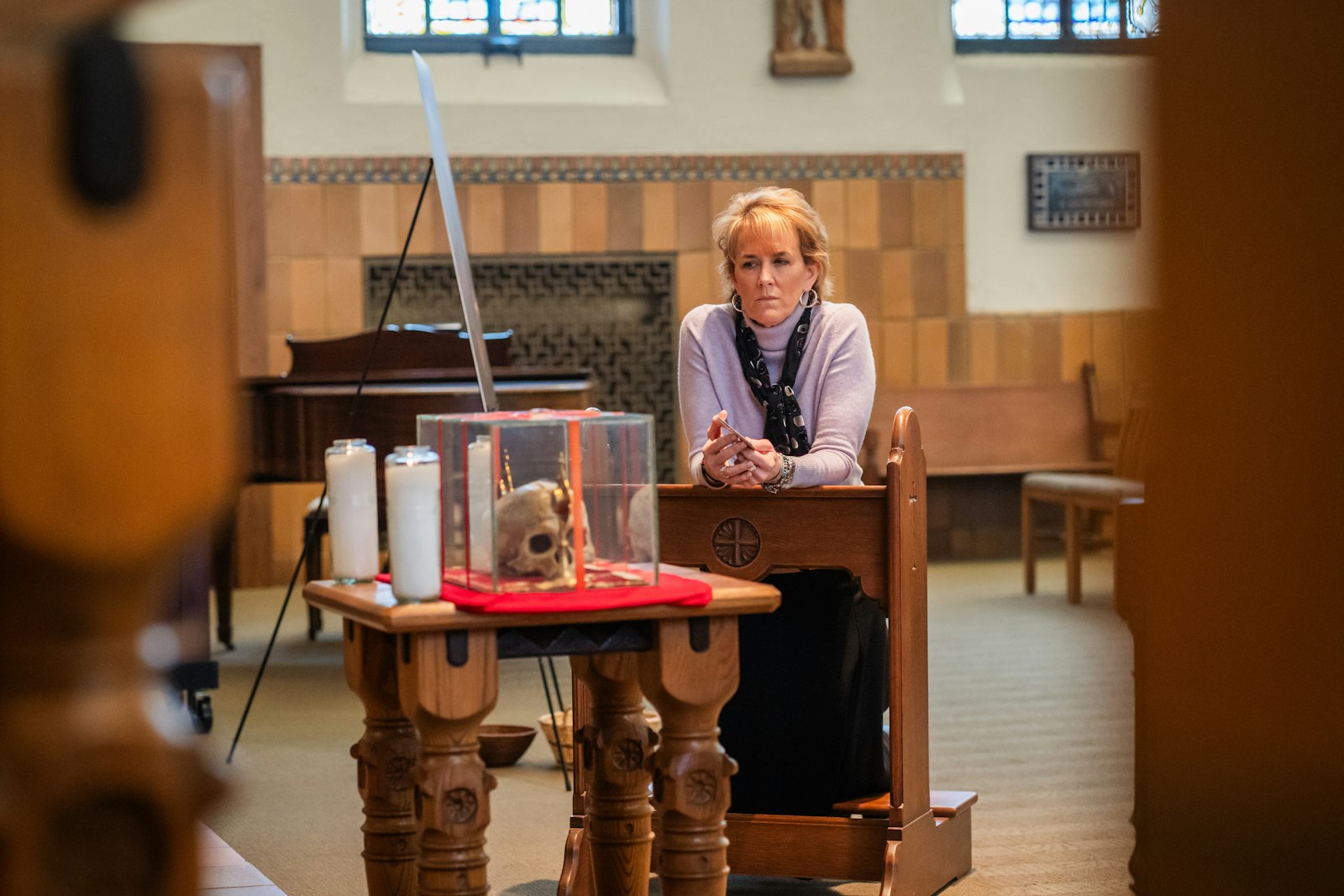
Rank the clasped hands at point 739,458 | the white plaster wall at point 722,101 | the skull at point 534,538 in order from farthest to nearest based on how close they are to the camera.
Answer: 1. the white plaster wall at point 722,101
2. the clasped hands at point 739,458
3. the skull at point 534,538

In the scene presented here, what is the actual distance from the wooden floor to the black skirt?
1.05 metres

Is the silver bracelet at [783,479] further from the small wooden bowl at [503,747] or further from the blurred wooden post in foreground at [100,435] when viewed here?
the blurred wooden post in foreground at [100,435]

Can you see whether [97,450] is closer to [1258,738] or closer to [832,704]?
[1258,738]

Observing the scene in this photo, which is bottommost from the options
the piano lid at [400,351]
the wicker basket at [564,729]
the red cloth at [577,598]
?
the wicker basket at [564,729]

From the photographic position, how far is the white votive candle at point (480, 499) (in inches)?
84.0

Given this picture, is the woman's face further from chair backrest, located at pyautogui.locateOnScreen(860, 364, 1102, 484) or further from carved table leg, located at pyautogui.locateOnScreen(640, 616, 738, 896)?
chair backrest, located at pyautogui.locateOnScreen(860, 364, 1102, 484)

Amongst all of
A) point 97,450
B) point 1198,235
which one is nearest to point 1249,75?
point 1198,235

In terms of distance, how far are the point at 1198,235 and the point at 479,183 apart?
29.2 ft

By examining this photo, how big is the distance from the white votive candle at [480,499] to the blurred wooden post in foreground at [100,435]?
1.65 metres

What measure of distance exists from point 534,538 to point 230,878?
0.76m

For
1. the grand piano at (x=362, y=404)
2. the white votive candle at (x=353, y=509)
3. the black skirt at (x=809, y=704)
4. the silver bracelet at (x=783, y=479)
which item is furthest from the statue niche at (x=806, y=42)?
the white votive candle at (x=353, y=509)

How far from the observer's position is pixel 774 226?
10.7 ft

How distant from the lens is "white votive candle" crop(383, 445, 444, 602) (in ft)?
6.75

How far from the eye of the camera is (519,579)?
2.12 m
